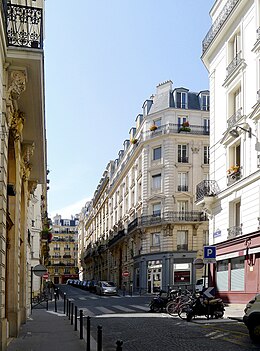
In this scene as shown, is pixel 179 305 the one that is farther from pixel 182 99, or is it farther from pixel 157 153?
pixel 182 99

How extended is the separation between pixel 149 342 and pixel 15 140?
6109mm

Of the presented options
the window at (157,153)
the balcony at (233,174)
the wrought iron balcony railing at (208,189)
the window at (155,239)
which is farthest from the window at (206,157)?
the balcony at (233,174)

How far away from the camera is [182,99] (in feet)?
186

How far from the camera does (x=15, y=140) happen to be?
14.4 meters

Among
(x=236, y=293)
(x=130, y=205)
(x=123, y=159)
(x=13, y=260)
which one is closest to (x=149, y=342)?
(x=13, y=260)

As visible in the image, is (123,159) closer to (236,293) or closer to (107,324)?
(236,293)

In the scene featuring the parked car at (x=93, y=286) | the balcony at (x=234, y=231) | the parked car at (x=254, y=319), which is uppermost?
the balcony at (x=234, y=231)

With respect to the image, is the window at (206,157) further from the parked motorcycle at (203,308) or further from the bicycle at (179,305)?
the parked motorcycle at (203,308)

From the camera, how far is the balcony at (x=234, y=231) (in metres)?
26.9

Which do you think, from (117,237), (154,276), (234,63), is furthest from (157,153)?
(234,63)

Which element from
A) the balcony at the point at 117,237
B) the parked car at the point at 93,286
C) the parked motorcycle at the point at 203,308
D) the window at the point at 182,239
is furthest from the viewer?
the balcony at the point at 117,237

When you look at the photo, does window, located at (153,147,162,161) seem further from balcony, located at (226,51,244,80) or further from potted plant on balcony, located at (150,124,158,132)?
balcony, located at (226,51,244,80)

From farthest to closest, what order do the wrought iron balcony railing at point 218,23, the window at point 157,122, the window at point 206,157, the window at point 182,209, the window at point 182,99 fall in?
the window at point 182,99 → the window at point 157,122 → the window at point 206,157 → the window at point 182,209 → the wrought iron balcony railing at point 218,23

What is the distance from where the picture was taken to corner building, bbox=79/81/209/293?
51.9 metres
